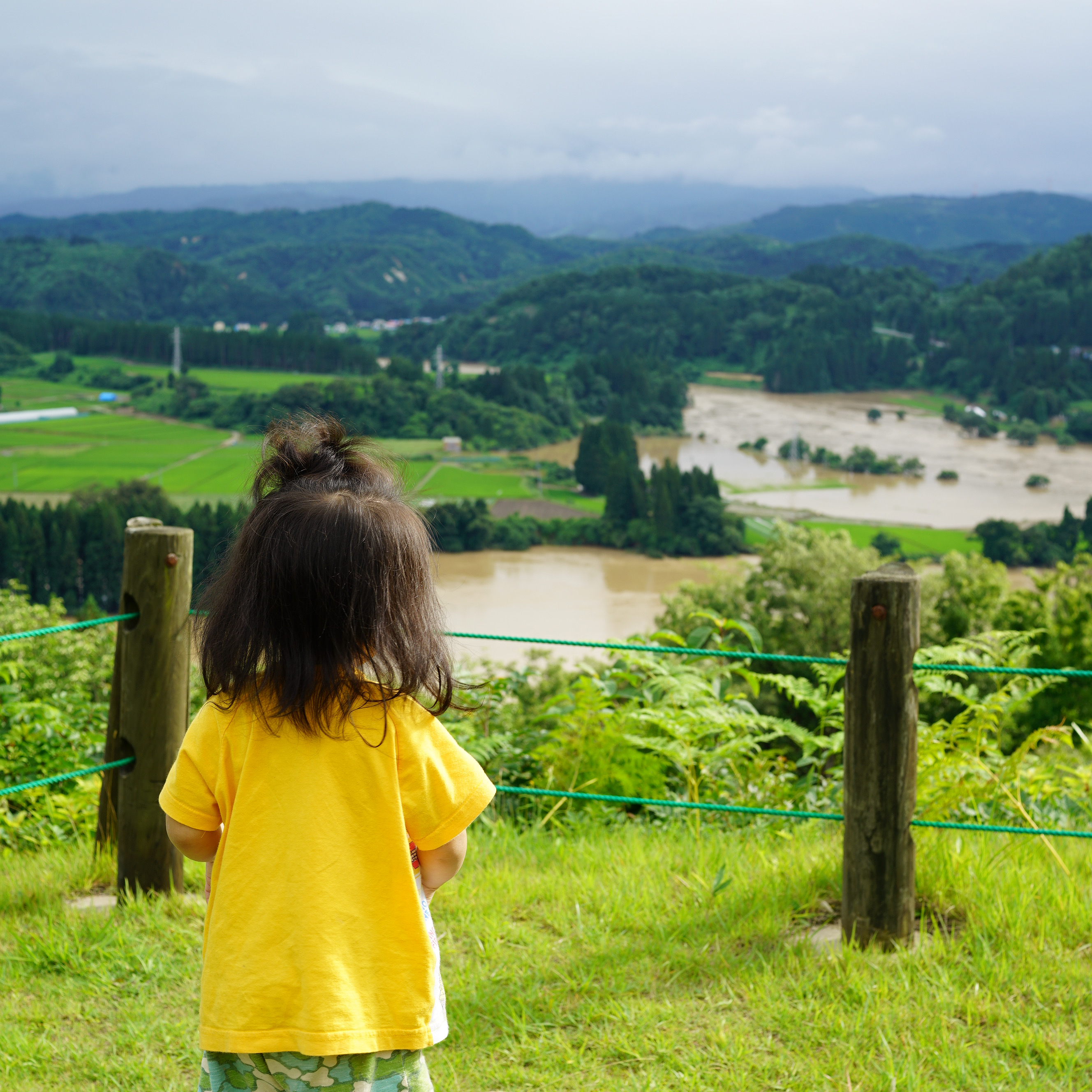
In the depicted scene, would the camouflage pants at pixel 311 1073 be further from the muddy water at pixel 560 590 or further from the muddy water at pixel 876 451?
the muddy water at pixel 876 451

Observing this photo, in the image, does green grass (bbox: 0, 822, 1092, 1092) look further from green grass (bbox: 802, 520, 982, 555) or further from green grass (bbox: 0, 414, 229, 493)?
green grass (bbox: 0, 414, 229, 493)

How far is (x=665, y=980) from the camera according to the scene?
7.54 ft

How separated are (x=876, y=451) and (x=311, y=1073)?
76.5m

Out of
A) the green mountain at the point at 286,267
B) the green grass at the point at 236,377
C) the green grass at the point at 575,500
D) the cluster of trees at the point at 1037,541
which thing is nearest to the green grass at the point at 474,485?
the green grass at the point at 575,500

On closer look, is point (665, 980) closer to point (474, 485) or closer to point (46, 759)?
point (46, 759)

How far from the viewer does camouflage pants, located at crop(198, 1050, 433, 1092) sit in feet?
4.26

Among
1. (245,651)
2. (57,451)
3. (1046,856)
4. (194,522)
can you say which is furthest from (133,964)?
(57,451)

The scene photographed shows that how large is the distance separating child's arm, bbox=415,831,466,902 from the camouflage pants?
0.68 feet

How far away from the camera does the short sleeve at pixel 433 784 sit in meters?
1.32

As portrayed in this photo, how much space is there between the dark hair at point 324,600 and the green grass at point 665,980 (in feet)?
3.52

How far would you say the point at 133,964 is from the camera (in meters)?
2.36

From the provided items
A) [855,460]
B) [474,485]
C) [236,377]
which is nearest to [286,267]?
[236,377]

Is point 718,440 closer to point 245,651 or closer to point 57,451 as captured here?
point 57,451

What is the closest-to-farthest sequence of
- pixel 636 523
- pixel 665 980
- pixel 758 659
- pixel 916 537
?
pixel 665 980 → pixel 758 659 → pixel 916 537 → pixel 636 523
